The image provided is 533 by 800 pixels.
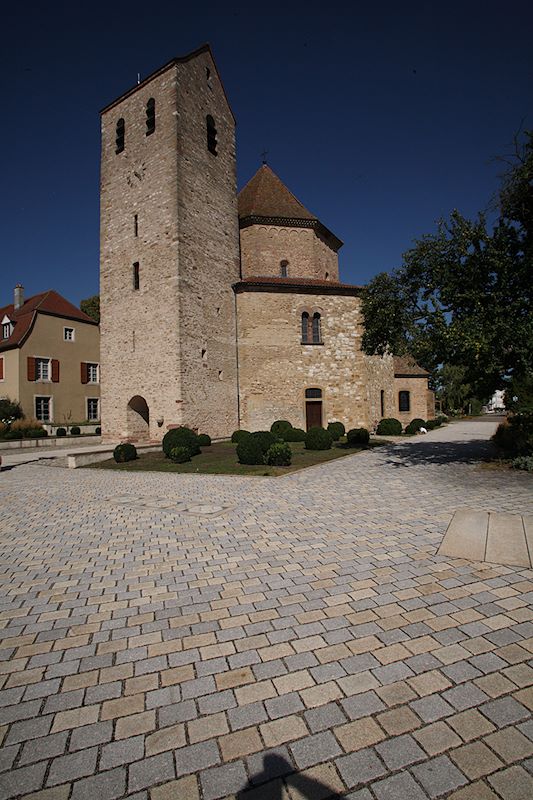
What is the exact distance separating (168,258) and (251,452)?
11.9 meters

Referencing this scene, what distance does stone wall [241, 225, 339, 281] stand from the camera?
2488cm

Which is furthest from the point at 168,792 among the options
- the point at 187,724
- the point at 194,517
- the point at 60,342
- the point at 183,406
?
the point at 60,342

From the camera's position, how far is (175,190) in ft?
64.2

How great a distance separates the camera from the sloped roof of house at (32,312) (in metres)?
28.7

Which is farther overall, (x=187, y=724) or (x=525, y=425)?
(x=525, y=425)

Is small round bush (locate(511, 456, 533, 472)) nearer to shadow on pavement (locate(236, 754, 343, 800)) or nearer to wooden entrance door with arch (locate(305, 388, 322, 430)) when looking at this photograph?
shadow on pavement (locate(236, 754, 343, 800))

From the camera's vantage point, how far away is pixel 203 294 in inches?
819

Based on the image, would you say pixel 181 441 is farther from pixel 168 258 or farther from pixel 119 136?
pixel 119 136

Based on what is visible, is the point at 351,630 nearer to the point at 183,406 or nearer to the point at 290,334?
the point at 183,406

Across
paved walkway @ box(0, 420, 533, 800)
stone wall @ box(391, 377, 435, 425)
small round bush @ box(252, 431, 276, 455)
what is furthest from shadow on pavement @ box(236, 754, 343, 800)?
stone wall @ box(391, 377, 435, 425)

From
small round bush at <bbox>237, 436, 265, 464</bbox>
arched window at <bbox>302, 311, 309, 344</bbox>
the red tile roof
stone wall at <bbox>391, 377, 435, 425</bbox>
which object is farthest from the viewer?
stone wall at <bbox>391, 377, 435, 425</bbox>

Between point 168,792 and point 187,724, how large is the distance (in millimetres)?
400

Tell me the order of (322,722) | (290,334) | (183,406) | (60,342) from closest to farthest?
(322,722), (183,406), (290,334), (60,342)

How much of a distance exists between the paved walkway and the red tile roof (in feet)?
78.6
